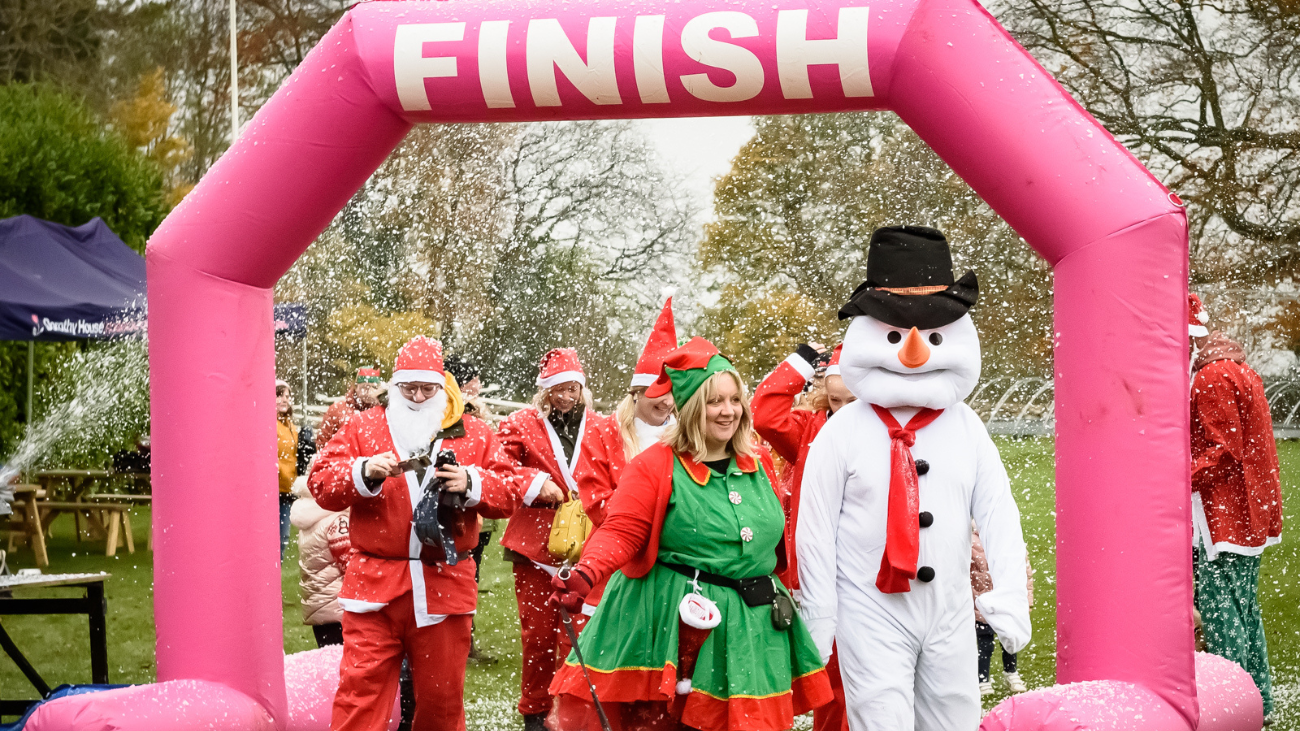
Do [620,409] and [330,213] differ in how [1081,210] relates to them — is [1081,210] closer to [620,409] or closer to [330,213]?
[620,409]

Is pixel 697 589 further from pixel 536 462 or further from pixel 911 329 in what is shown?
pixel 536 462

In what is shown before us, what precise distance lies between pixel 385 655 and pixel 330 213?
160 centimetres

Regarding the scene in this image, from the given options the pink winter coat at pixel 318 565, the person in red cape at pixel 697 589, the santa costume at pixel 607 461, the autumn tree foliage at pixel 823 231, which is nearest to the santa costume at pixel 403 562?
the santa costume at pixel 607 461

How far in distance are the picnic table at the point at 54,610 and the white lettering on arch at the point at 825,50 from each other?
3.70 m

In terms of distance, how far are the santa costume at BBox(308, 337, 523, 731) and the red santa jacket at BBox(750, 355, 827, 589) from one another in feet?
3.23

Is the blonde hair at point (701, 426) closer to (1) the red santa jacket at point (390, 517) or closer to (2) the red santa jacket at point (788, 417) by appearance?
(2) the red santa jacket at point (788, 417)

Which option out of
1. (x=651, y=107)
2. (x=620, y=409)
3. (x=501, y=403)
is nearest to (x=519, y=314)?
(x=501, y=403)

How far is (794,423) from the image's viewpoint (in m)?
4.90

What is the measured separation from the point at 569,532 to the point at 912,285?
2.12 metres

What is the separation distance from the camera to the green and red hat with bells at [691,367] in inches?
165

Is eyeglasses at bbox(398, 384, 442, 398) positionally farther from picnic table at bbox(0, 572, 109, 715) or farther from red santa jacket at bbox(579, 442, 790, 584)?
picnic table at bbox(0, 572, 109, 715)

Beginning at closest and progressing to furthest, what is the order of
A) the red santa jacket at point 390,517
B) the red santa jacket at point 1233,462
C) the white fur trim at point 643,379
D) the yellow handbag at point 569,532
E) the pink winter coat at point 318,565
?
the red santa jacket at point 390,517 → the white fur trim at point 643,379 → the yellow handbag at point 569,532 → the red santa jacket at point 1233,462 → the pink winter coat at point 318,565

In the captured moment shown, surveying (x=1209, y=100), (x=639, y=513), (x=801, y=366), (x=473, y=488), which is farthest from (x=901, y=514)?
(x=1209, y=100)

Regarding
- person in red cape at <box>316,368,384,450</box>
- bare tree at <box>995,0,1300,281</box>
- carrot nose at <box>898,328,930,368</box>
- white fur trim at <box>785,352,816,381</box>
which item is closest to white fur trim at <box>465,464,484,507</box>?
white fur trim at <box>785,352,816,381</box>
